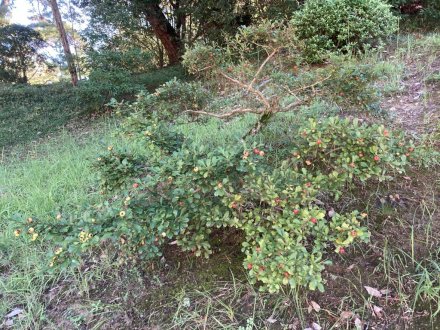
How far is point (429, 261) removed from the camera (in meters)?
1.51

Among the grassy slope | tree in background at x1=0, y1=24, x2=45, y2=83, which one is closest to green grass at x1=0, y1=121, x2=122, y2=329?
the grassy slope

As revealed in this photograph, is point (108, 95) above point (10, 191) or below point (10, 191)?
above

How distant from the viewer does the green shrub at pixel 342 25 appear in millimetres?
4102

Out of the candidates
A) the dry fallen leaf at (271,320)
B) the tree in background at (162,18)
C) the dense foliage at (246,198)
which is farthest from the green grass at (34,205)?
the tree in background at (162,18)

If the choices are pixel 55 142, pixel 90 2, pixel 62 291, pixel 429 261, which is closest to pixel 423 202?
pixel 429 261

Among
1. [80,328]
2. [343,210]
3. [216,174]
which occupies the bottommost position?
[80,328]

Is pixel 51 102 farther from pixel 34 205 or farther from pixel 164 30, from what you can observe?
pixel 34 205

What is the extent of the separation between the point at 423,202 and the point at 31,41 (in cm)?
1123

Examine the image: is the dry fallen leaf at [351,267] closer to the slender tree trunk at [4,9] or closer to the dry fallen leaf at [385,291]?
the dry fallen leaf at [385,291]

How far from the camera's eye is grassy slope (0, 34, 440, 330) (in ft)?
4.70

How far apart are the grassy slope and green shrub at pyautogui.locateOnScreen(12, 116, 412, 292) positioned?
0.22 meters

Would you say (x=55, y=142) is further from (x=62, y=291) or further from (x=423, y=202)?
(x=423, y=202)

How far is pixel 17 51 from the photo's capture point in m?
9.47

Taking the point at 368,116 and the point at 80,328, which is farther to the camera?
the point at 368,116
